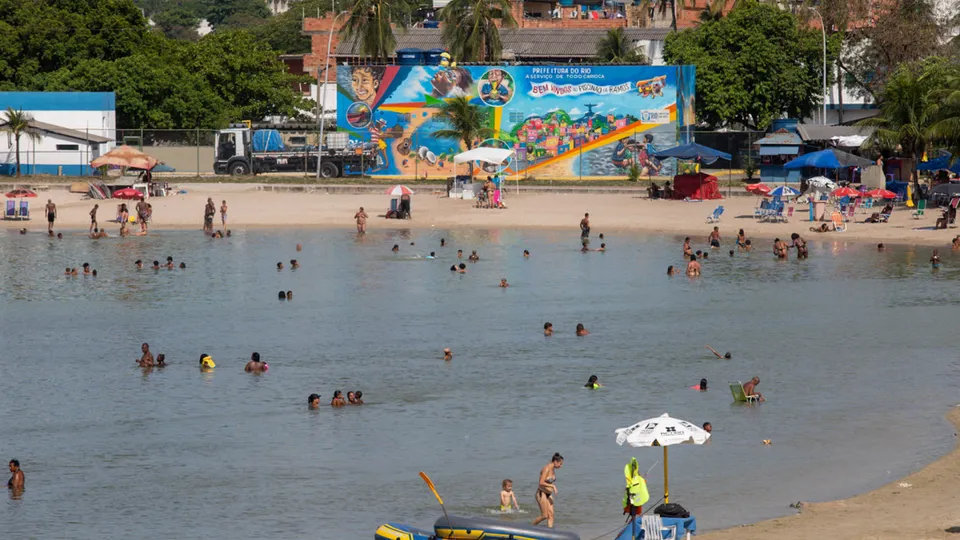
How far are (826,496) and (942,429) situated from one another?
4.43 m

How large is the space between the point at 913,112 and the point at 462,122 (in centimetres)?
2046

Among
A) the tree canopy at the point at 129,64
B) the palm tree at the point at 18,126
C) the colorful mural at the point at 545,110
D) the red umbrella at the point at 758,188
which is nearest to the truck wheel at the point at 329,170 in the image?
the colorful mural at the point at 545,110

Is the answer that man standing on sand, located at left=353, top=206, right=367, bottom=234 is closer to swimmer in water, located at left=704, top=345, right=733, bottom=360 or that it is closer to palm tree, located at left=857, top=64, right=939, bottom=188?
palm tree, located at left=857, top=64, right=939, bottom=188

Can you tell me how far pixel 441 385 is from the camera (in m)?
26.7

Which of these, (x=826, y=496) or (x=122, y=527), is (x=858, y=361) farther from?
(x=122, y=527)

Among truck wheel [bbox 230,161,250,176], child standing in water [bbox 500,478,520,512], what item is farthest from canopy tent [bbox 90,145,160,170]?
child standing in water [bbox 500,478,520,512]

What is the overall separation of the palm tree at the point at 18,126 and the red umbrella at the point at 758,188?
3364cm

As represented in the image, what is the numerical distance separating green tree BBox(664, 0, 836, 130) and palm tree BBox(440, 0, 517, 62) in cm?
1090

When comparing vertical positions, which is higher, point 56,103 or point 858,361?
point 56,103

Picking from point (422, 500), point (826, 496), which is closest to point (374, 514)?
point (422, 500)

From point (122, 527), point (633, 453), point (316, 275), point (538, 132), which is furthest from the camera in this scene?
point (538, 132)

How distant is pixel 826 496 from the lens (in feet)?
63.3

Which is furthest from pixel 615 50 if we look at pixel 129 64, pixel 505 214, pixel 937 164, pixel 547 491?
pixel 547 491

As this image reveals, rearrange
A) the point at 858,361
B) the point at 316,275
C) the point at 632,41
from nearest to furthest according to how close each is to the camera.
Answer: the point at 858,361 < the point at 316,275 < the point at 632,41
